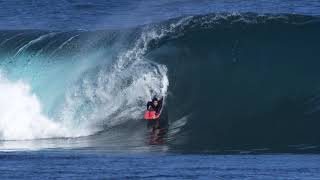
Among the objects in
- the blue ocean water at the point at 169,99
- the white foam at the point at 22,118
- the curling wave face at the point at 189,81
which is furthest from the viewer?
the white foam at the point at 22,118

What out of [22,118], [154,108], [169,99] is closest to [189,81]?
[169,99]

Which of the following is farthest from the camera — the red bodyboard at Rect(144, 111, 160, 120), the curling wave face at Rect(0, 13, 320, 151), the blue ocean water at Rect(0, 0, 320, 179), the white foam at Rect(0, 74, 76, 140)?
the white foam at Rect(0, 74, 76, 140)

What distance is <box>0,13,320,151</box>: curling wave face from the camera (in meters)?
24.3

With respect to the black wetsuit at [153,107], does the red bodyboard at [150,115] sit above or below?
below

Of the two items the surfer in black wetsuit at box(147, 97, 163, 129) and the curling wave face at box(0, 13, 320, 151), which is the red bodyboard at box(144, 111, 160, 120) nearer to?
the surfer in black wetsuit at box(147, 97, 163, 129)

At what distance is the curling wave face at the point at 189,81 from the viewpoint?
957 inches

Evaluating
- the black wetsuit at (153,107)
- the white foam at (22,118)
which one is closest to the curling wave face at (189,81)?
the white foam at (22,118)

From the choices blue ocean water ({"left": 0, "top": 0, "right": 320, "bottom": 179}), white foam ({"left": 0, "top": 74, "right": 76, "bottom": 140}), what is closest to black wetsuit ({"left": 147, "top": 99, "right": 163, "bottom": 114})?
blue ocean water ({"left": 0, "top": 0, "right": 320, "bottom": 179})

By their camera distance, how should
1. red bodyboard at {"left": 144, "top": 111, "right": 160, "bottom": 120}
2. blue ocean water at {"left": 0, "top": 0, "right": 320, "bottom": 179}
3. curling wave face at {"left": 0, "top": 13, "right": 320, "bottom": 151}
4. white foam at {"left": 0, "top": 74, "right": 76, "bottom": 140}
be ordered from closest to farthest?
blue ocean water at {"left": 0, "top": 0, "right": 320, "bottom": 179} → curling wave face at {"left": 0, "top": 13, "right": 320, "bottom": 151} → red bodyboard at {"left": 144, "top": 111, "right": 160, "bottom": 120} → white foam at {"left": 0, "top": 74, "right": 76, "bottom": 140}

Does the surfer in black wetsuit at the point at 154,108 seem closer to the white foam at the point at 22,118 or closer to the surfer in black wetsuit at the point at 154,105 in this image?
the surfer in black wetsuit at the point at 154,105

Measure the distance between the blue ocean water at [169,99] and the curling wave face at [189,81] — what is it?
0.03 metres

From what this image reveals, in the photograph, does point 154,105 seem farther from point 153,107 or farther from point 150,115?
point 150,115

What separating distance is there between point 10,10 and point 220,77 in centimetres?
1483

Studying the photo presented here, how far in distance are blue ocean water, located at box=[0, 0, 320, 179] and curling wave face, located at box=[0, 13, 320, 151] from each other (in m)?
0.03
